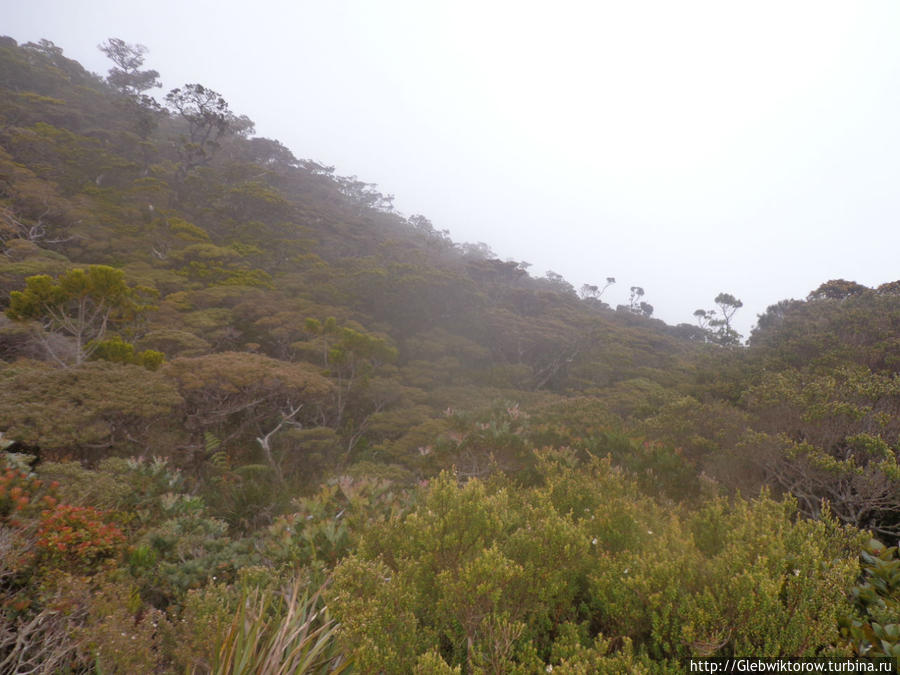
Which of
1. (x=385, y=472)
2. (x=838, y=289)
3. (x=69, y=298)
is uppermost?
(x=838, y=289)

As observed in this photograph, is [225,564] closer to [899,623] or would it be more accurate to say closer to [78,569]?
[78,569]

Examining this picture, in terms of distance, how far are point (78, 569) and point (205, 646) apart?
2.16 metres

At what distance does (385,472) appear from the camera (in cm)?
910

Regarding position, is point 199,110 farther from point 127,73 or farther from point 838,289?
point 838,289

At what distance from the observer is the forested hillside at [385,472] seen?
9.71ft

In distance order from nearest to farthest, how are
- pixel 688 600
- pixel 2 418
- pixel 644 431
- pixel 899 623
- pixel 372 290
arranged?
pixel 899 623 < pixel 688 600 < pixel 2 418 < pixel 644 431 < pixel 372 290

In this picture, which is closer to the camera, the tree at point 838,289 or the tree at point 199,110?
the tree at point 838,289

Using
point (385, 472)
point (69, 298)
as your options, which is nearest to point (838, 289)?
point (385, 472)

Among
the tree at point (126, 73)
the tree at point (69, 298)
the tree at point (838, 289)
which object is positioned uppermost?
the tree at point (126, 73)

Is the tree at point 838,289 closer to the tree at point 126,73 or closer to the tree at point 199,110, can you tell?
the tree at point 199,110

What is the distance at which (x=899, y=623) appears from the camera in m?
2.61

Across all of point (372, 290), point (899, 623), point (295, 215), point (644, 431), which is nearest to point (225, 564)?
point (899, 623)

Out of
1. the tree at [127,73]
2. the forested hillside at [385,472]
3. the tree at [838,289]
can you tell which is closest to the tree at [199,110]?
the forested hillside at [385,472]

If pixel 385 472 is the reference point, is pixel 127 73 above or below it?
above
